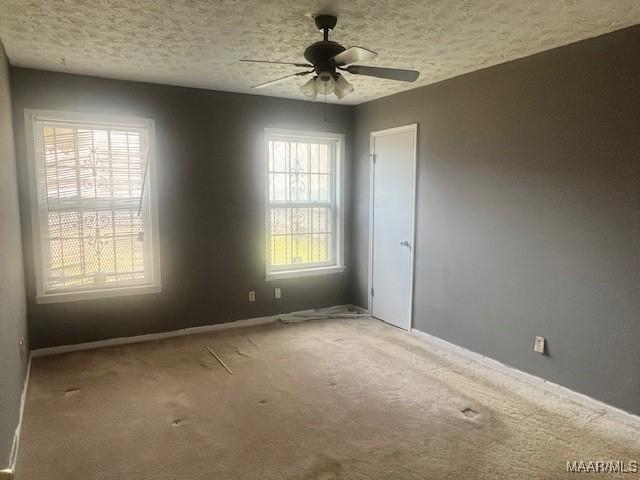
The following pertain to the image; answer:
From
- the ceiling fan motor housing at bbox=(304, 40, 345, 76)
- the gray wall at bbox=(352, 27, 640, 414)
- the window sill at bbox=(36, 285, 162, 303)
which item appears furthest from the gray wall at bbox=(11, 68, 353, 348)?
the ceiling fan motor housing at bbox=(304, 40, 345, 76)

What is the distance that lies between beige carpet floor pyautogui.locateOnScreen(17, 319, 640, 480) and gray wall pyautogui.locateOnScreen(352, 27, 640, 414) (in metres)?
0.38

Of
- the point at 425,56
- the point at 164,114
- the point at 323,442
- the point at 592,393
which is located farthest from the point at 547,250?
the point at 164,114

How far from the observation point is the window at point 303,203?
486 centimetres

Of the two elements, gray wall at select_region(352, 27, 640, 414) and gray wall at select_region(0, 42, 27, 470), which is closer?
gray wall at select_region(0, 42, 27, 470)

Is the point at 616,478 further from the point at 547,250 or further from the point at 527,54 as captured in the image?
the point at 527,54

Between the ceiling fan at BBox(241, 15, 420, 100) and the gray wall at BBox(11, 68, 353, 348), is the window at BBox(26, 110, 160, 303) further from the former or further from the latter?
the ceiling fan at BBox(241, 15, 420, 100)

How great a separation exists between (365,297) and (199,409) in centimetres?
268

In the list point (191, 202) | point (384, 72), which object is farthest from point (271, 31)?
point (191, 202)

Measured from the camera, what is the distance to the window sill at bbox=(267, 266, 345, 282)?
4852 mm

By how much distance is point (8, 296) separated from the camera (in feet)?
8.11

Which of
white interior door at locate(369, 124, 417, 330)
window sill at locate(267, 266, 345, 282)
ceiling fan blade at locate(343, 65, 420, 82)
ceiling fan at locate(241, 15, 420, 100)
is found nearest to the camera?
ceiling fan at locate(241, 15, 420, 100)

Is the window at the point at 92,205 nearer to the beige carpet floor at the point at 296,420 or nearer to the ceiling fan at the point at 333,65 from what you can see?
the beige carpet floor at the point at 296,420

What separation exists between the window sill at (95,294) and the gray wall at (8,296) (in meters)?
0.51

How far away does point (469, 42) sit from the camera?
293 cm
